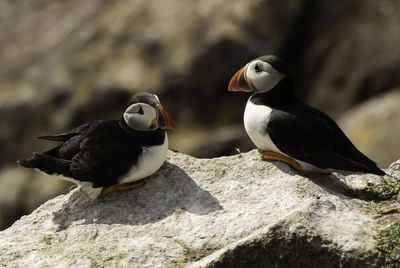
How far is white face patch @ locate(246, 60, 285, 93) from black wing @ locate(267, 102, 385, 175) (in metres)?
0.27

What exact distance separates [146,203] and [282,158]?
1.23 meters

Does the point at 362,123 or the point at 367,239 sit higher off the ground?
the point at 362,123

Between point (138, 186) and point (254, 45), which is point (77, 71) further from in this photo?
point (138, 186)

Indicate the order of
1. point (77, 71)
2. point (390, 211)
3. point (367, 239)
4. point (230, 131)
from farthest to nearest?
point (77, 71) < point (230, 131) < point (390, 211) < point (367, 239)

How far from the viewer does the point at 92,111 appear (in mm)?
13070

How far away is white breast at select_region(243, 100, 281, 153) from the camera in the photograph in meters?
5.71

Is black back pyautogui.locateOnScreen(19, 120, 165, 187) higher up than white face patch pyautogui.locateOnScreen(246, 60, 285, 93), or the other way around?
white face patch pyautogui.locateOnScreen(246, 60, 285, 93)

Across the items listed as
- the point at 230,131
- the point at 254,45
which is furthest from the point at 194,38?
the point at 230,131

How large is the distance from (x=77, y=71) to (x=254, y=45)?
3587 millimetres

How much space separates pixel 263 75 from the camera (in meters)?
5.79

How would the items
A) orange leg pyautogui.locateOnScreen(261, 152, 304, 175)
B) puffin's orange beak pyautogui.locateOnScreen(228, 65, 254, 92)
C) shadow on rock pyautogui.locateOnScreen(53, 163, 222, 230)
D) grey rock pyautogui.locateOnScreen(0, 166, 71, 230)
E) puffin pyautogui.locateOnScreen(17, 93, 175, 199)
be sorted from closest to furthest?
shadow on rock pyautogui.locateOnScreen(53, 163, 222, 230), puffin pyautogui.locateOnScreen(17, 93, 175, 199), orange leg pyautogui.locateOnScreen(261, 152, 304, 175), puffin's orange beak pyautogui.locateOnScreen(228, 65, 254, 92), grey rock pyautogui.locateOnScreen(0, 166, 71, 230)

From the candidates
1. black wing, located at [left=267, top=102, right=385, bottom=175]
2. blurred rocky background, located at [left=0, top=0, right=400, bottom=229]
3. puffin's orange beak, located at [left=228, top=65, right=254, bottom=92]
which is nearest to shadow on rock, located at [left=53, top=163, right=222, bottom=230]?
black wing, located at [left=267, top=102, right=385, bottom=175]

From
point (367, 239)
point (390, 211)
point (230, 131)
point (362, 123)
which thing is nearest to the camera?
point (367, 239)

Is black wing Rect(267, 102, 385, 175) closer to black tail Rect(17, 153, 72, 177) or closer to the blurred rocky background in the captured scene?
black tail Rect(17, 153, 72, 177)
